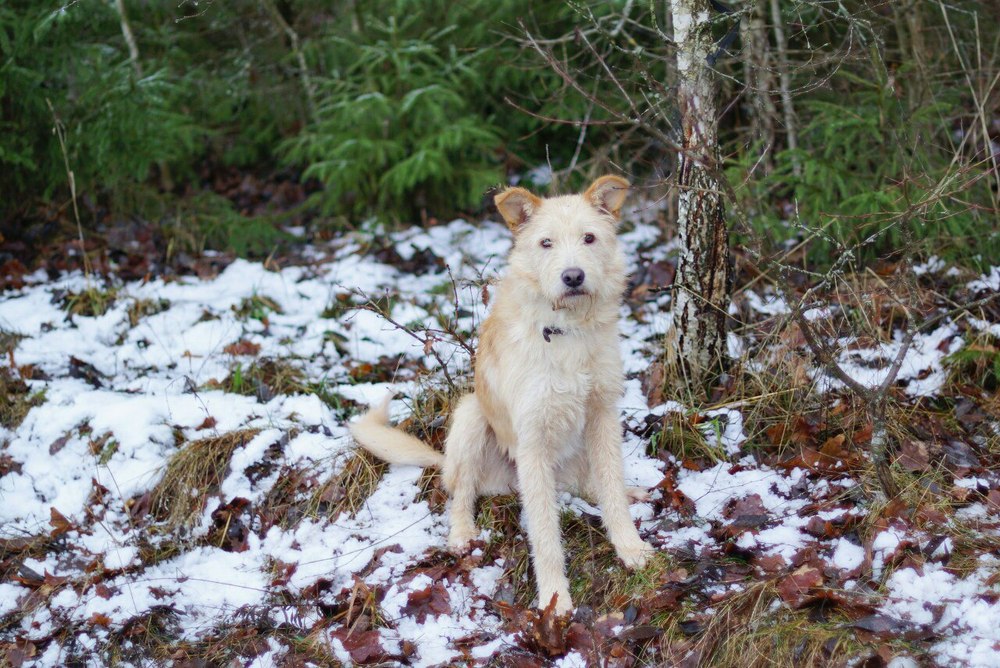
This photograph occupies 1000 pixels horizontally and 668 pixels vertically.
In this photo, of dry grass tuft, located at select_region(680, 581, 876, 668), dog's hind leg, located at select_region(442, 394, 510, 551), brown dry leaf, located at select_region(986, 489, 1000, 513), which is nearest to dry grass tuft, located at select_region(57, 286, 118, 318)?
dog's hind leg, located at select_region(442, 394, 510, 551)

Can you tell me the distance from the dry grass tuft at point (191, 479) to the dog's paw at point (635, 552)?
243 cm

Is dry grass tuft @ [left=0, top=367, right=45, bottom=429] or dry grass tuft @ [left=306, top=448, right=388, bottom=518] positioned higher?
dry grass tuft @ [left=0, top=367, right=45, bottom=429]

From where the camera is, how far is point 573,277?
11.7ft

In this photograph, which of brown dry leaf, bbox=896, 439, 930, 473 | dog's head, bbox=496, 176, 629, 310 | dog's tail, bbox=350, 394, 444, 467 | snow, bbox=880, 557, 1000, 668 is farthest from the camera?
dog's tail, bbox=350, 394, 444, 467

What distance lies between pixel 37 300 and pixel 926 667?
677 cm

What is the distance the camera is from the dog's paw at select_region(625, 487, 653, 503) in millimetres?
4379

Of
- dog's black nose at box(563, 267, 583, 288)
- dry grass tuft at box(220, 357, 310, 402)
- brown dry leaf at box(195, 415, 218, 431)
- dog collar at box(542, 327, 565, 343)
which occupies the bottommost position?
dry grass tuft at box(220, 357, 310, 402)

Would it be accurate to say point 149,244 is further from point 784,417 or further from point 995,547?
point 995,547

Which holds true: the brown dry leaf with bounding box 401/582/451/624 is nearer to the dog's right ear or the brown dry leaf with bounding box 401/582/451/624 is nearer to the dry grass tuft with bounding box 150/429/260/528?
the dry grass tuft with bounding box 150/429/260/528

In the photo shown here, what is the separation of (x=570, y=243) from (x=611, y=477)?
1.18 m

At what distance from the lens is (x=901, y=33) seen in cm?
639

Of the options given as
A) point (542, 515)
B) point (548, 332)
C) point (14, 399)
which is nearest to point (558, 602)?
point (542, 515)

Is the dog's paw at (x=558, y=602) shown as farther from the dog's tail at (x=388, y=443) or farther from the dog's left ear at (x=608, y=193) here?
the dog's left ear at (x=608, y=193)

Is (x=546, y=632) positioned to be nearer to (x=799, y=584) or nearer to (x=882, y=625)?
(x=799, y=584)
